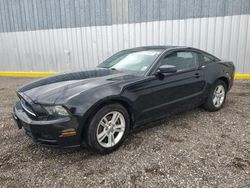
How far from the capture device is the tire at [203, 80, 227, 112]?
161 inches

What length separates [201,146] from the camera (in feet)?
9.55

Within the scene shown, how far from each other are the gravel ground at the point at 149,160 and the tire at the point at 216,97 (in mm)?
556

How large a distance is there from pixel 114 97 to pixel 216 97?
8.63 feet

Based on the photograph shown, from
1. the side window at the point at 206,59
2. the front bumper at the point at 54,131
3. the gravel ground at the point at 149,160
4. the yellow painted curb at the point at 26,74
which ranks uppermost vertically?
the side window at the point at 206,59

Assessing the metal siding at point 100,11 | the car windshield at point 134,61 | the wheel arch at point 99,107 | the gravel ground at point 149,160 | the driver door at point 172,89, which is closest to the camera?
the gravel ground at point 149,160

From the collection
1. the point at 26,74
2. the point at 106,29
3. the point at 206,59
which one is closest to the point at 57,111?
the point at 206,59

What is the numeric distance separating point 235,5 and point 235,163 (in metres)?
6.54

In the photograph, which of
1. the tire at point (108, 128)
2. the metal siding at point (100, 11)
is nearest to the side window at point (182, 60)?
the tire at point (108, 128)

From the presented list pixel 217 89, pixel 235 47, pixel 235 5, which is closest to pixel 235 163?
pixel 217 89

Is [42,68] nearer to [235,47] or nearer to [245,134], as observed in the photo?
[235,47]

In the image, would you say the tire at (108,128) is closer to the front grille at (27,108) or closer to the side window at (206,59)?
the front grille at (27,108)

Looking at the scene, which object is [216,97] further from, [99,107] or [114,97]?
[99,107]

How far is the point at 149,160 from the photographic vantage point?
2607 millimetres

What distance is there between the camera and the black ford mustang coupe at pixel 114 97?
2.39 m
